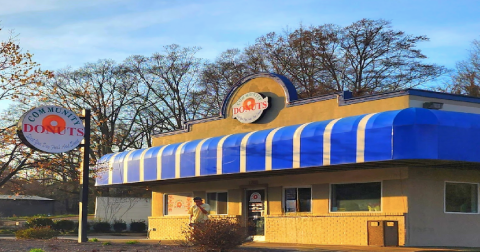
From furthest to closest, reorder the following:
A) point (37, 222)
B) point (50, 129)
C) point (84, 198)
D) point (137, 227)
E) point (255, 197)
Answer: point (137, 227), point (37, 222), point (255, 197), point (84, 198), point (50, 129)

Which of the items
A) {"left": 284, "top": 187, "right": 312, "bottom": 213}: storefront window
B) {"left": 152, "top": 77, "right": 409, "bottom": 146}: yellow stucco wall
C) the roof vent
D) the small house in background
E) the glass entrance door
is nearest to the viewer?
the roof vent

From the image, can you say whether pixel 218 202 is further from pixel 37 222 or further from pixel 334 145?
pixel 37 222

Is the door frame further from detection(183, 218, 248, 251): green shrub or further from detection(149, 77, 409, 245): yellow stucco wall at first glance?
detection(183, 218, 248, 251): green shrub

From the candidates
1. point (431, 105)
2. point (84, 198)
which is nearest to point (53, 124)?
point (84, 198)

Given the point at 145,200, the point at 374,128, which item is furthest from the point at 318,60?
the point at 374,128

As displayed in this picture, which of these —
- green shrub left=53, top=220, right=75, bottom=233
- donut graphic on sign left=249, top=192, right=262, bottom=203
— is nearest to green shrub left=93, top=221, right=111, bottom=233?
green shrub left=53, top=220, right=75, bottom=233

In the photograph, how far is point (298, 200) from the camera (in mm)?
21203

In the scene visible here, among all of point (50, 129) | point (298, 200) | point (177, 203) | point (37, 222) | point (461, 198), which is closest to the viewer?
point (50, 129)

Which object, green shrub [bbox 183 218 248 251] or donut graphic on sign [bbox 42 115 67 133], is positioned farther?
donut graphic on sign [bbox 42 115 67 133]

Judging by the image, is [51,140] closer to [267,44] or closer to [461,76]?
[267,44]

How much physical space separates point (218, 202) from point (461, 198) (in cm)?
974

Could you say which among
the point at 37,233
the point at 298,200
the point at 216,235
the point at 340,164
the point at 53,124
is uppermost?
the point at 53,124

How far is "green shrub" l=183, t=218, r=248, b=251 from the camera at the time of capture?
13648 millimetres

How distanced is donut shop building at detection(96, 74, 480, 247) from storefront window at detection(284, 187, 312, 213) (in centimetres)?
4
